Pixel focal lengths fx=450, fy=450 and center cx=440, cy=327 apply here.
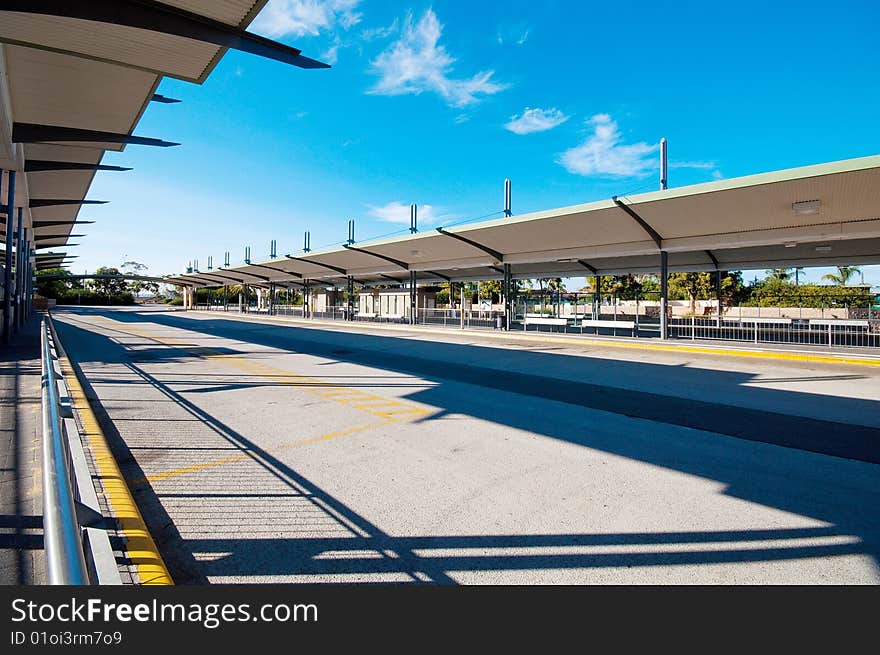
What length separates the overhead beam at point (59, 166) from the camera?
631 inches

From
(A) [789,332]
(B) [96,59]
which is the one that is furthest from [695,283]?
(B) [96,59]

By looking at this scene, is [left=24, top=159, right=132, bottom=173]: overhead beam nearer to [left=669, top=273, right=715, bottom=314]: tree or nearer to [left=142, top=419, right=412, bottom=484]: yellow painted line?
[left=142, top=419, right=412, bottom=484]: yellow painted line

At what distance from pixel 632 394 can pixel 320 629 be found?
8467 mm

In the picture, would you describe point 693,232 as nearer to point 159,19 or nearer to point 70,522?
point 159,19

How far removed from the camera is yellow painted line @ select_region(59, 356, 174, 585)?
2.94 m

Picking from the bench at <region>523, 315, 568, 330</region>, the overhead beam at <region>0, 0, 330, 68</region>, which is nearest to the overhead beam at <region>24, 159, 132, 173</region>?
the overhead beam at <region>0, 0, 330, 68</region>

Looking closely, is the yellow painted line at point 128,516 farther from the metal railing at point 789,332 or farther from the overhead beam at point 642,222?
the metal railing at point 789,332

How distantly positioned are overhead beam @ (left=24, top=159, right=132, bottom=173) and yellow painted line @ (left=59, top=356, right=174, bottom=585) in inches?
576

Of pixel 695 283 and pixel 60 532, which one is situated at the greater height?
pixel 695 283

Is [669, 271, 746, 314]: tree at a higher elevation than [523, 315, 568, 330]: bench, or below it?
higher

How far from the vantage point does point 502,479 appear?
189 inches

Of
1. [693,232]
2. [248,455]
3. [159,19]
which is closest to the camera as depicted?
[248,455]

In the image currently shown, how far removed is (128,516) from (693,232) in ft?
68.1

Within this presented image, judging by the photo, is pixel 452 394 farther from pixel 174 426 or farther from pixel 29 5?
pixel 29 5
